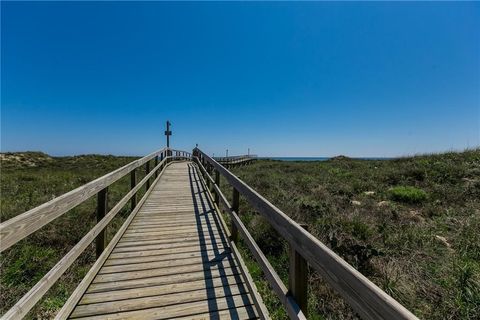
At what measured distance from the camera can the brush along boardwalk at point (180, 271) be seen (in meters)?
1.54

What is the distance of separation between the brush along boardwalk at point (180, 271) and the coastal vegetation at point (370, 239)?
597 mm

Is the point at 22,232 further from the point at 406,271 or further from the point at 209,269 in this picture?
the point at 406,271

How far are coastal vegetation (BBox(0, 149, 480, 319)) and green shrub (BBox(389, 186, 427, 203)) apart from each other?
1.0 inches

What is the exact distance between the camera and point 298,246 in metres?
1.91

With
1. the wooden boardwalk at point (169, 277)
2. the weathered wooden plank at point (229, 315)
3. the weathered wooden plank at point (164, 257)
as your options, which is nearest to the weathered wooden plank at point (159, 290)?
the wooden boardwalk at point (169, 277)

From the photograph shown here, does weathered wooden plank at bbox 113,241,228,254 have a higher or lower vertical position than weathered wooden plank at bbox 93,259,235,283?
higher

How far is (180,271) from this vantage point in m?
3.55

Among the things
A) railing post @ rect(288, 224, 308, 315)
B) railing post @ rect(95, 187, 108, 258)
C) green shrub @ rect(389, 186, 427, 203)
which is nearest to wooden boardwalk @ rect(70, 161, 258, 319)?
railing post @ rect(95, 187, 108, 258)

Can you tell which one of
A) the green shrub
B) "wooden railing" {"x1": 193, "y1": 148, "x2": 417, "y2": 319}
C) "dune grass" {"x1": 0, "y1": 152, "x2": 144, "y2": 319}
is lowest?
"dune grass" {"x1": 0, "y1": 152, "x2": 144, "y2": 319}

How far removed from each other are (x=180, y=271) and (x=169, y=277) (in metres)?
0.20

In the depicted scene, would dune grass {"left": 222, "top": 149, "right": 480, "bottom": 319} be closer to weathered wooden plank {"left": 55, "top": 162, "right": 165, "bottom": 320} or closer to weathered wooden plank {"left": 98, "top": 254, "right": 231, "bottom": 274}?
weathered wooden plank {"left": 98, "top": 254, "right": 231, "bottom": 274}

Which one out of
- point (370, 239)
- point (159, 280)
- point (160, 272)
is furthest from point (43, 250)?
point (370, 239)

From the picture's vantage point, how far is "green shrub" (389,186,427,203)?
6996 mm

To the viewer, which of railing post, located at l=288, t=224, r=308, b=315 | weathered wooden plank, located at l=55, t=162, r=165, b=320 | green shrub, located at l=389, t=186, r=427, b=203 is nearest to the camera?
railing post, located at l=288, t=224, r=308, b=315
